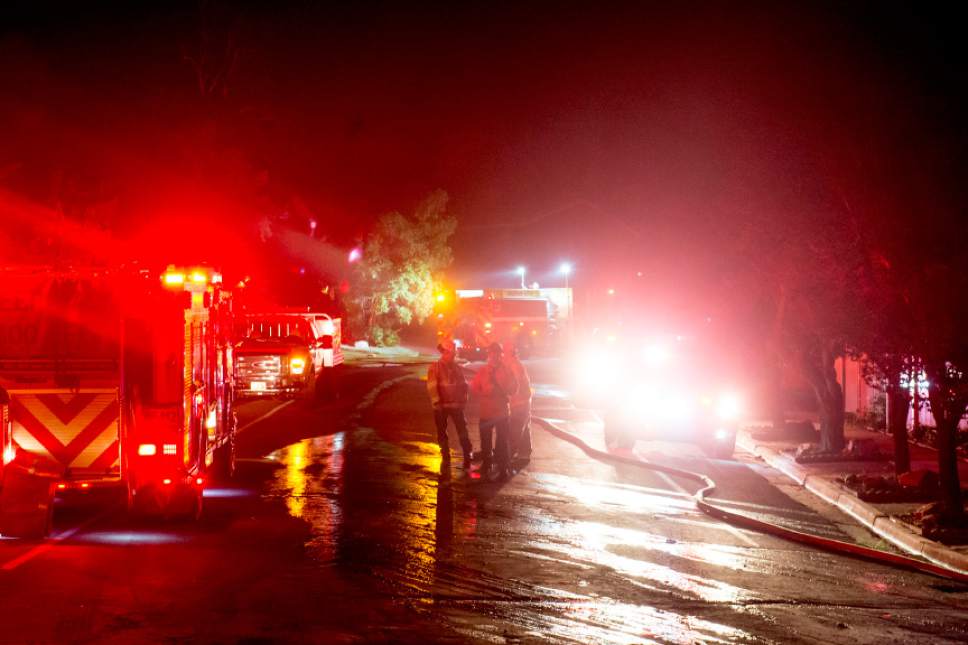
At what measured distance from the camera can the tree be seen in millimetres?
58969

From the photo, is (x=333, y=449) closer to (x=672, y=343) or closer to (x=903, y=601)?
(x=672, y=343)

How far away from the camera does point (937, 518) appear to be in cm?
1180

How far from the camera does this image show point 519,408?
53.8 ft

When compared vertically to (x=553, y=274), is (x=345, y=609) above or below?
below

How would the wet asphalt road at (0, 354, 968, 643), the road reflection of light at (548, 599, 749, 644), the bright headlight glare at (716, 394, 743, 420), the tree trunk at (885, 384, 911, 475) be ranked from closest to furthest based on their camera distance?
the road reflection of light at (548, 599, 749, 644) < the wet asphalt road at (0, 354, 968, 643) < the tree trunk at (885, 384, 911, 475) < the bright headlight glare at (716, 394, 743, 420)

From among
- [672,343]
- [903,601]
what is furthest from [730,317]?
[903,601]

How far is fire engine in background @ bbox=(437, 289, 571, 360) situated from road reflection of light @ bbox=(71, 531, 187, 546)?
1359 inches

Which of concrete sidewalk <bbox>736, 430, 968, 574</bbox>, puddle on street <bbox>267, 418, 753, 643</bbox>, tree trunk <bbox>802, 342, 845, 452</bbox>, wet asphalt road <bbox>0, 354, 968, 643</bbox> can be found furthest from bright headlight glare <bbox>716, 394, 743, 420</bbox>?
puddle on street <bbox>267, 418, 753, 643</bbox>

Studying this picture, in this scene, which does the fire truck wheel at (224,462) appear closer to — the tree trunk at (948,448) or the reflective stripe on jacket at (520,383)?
the reflective stripe on jacket at (520,383)

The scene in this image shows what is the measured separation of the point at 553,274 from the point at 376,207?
3794 centimetres

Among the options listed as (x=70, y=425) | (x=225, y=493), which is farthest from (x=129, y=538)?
(x=225, y=493)

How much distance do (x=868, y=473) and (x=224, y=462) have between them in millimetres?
9211

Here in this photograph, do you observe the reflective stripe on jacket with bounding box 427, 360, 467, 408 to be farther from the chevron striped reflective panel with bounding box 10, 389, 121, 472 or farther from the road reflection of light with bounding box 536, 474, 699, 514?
the chevron striped reflective panel with bounding box 10, 389, 121, 472

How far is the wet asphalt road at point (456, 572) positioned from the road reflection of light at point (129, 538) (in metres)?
0.04
